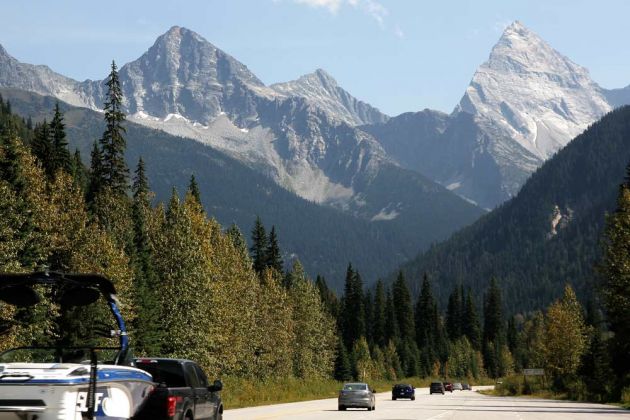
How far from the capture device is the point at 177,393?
17.6m

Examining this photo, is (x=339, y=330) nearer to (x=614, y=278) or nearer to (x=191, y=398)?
(x=614, y=278)

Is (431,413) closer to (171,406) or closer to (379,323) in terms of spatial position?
(171,406)

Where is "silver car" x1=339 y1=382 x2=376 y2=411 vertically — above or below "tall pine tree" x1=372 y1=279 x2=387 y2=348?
below

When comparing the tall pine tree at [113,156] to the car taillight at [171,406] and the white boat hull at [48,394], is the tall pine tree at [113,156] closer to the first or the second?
the car taillight at [171,406]

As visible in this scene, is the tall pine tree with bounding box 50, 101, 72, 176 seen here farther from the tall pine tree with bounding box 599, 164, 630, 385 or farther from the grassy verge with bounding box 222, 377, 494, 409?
the tall pine tree with bounding box 599, 164, 630, 385

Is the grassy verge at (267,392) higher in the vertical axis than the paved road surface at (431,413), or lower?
higher

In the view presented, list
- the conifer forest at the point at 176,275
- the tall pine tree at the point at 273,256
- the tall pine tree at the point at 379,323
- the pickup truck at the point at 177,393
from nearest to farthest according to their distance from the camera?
1. the pickup truck at the point at 177,393
2. the conifer forest at the point at 176,275
3. the tall pine tree at the point at 273,256
4. the tall pine tree at the point at 379,323

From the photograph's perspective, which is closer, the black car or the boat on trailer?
the boat on trailer

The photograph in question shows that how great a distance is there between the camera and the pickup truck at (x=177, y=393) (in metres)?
17.0

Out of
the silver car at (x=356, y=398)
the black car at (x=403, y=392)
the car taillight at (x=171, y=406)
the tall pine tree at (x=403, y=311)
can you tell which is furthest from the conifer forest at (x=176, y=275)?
the tall pine tree at (x=403, y=311)

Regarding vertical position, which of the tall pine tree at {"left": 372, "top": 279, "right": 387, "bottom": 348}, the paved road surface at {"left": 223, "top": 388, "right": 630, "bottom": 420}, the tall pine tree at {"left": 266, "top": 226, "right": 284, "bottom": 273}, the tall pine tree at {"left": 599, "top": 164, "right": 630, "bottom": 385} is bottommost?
the paved road surface at {"left": 223, "top": 388, "right": 630, "bottom": 420}

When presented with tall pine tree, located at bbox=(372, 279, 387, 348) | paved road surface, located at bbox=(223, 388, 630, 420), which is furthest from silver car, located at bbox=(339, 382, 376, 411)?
tall pine tree, located at bbox=(372, 279, 387, 348)

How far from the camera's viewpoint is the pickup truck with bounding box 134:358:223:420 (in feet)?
55.8

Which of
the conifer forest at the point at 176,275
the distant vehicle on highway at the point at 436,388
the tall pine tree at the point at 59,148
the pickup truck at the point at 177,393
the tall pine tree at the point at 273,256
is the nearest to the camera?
the pickup truck at the point at 177,393
